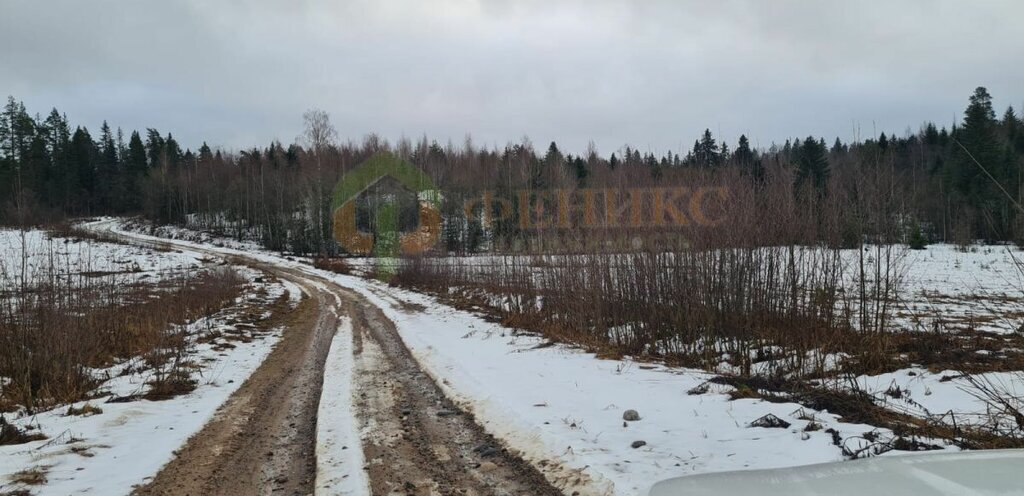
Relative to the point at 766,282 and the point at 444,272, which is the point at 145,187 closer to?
the point at 444,272

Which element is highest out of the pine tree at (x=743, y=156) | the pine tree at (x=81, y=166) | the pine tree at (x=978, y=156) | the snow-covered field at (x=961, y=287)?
the pine tree at (x=81, y=166)

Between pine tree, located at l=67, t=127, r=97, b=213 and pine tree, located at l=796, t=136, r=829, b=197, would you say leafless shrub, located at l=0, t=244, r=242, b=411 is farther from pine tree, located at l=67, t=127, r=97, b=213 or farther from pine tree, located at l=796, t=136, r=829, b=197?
pine tree, located at l=67, t=127, r=97, b=213

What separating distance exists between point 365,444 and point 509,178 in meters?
38.2

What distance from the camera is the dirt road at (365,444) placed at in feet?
13.5

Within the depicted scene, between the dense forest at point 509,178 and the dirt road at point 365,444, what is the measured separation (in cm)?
461

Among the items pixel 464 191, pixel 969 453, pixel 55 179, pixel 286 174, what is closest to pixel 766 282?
pixel 969 453

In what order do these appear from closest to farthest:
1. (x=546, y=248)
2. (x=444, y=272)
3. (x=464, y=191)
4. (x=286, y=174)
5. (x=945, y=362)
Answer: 1. (x=945, y=362)
2. (x=546, y=248)
3. (x=444, y=272)
4. (x=464, y=191)
5. (x=286, y=174)

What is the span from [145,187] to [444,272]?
218 feet

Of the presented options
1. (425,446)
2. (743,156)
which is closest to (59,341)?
(425,446)

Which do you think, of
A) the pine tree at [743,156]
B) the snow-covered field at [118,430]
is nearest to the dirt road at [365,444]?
the snow-covered field at [118,430]

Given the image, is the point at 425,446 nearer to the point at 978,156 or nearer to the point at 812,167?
the point at 812,167

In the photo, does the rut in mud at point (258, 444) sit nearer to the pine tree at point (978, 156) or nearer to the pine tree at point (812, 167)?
the pine tree at point (812, 167)

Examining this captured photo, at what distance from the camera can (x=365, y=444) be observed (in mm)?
5012

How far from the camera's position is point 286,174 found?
63.5 m
